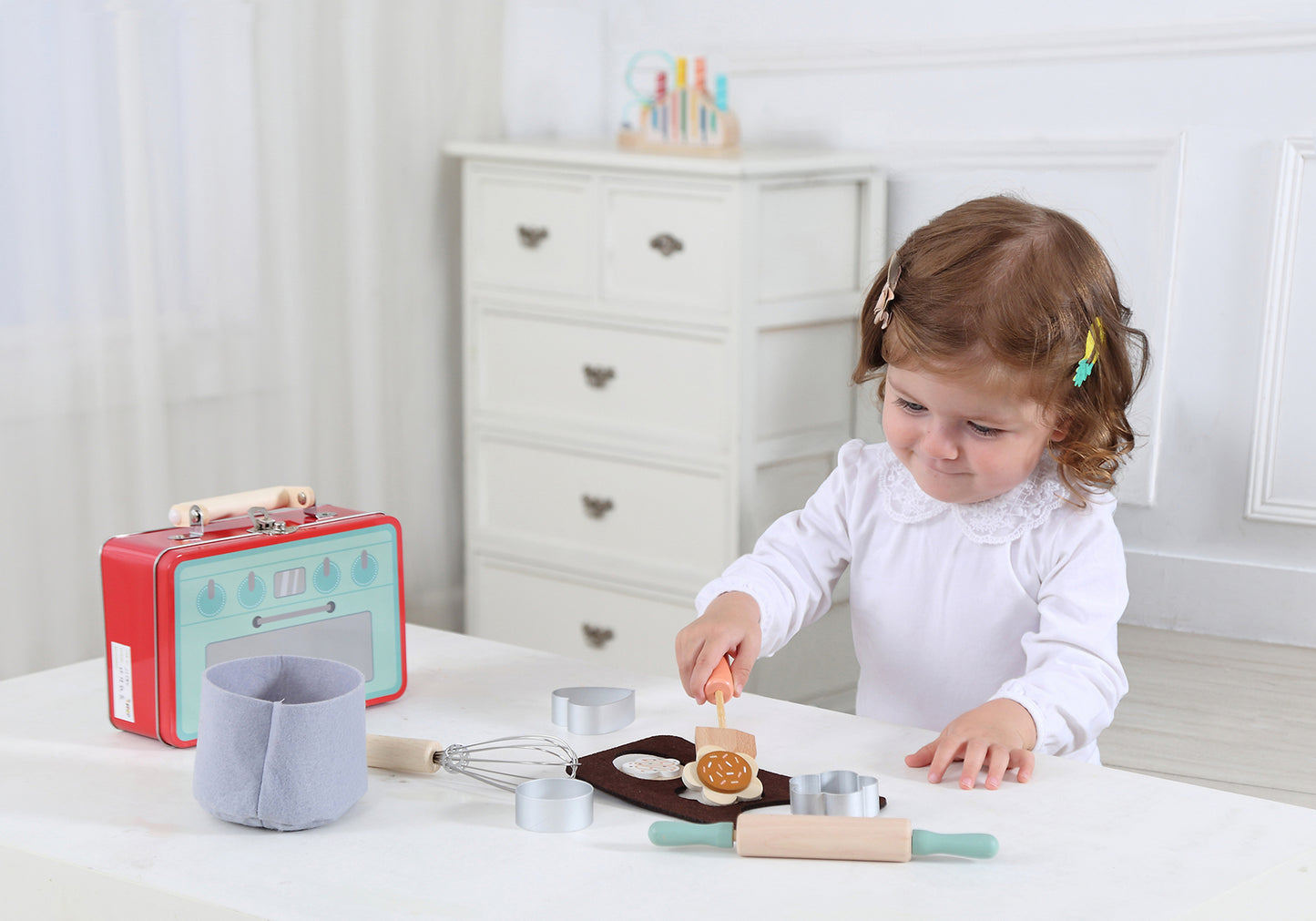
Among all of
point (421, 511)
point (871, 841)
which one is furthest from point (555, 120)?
point (871, 841)

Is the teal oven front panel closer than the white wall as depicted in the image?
Yes

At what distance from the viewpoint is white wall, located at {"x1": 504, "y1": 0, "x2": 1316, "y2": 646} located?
2.35 metres

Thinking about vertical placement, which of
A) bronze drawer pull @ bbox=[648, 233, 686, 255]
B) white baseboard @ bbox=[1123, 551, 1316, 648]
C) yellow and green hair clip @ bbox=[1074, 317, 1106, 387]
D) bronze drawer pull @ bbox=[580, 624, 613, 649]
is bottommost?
bronze drawer pull @ bbox=[580, 624, 613, 649]

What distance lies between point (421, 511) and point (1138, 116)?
63.0 inches

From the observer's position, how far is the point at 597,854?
84 cm

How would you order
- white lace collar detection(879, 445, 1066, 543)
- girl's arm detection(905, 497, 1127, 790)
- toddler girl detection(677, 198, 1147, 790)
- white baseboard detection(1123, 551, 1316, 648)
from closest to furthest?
girl's arm detection(905, 497, 1127, 790) → toddler girl detection(677, 198, 1147, 790) → white lace collar detection(879, 445, 1066, 543) → white baseboard detection(1123, 551, 1316, 648)

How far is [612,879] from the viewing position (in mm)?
804

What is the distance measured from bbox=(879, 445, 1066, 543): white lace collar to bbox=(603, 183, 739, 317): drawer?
3.29 feet

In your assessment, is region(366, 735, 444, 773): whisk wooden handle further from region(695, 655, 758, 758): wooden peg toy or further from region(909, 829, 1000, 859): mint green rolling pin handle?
region(909, 829, 1000, 859): mint green rolling pin handle

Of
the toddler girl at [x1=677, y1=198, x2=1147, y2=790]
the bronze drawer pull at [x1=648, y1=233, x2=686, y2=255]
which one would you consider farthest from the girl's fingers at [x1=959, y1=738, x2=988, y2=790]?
the bronze drawer pull at [x1=648, y1=233, x2=686, y2=255]

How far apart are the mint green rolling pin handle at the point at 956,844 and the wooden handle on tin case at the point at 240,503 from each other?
23.0 inches

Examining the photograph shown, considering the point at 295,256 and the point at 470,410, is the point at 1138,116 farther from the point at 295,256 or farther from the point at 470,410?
the point at 295,256

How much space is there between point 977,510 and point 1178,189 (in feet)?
4.20

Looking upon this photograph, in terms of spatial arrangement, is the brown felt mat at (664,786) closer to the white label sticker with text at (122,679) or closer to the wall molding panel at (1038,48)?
the white label sticker with text at (122,679)
